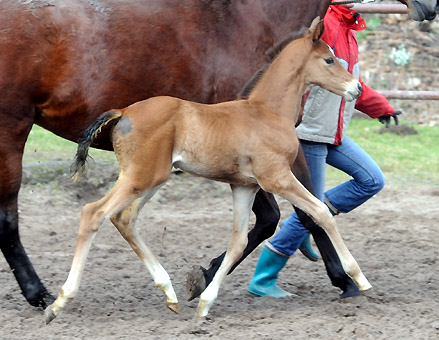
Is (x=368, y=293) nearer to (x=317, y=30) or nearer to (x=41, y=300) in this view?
(x=317, y=30)

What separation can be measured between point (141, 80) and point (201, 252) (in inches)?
72.2

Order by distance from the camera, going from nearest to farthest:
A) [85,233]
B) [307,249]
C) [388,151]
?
1. [85,233]
2. [307,249]
3. [388,151]

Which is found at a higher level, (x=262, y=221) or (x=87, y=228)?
(x=87, y=228)

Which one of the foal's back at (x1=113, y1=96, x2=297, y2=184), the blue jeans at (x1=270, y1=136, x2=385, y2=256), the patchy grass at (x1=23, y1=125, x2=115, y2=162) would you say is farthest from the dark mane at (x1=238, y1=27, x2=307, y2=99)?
the patchy grass at (x1=23, y1=125, x2=115, y2=162)

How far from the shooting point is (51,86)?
13.3 feet

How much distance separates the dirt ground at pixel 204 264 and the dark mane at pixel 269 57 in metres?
1.15


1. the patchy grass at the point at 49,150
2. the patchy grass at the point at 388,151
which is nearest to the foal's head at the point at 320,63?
the patchy grass at the point at 388,151

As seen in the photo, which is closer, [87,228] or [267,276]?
[87,228]

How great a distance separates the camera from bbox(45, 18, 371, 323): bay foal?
3748mm

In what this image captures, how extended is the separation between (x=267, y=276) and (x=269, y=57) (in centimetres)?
131

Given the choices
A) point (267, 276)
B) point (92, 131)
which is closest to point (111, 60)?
point (92, 131)

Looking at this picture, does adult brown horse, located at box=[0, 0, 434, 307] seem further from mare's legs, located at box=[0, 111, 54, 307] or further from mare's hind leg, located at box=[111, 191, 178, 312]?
mare's hind leg, located at box=[111, 191, 178, 312]

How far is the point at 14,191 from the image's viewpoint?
4.11 m

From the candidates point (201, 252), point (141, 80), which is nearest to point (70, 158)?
point (201, 252)
